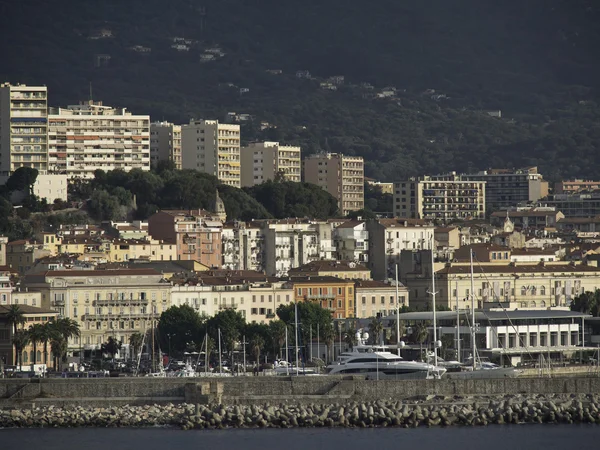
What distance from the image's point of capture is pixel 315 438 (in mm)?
68000

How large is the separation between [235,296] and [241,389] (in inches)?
1789

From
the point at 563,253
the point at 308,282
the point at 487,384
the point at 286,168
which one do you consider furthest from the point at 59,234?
the point at 487,384

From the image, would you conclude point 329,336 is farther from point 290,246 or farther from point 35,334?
point 290,246

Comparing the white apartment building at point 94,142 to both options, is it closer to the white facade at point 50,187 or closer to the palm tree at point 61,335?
the white facade at point 50,187

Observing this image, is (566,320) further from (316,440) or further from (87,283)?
(316,440)

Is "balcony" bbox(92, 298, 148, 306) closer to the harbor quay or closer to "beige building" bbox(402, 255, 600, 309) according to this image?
"beige building" bbox(402, 255, 600, 309)

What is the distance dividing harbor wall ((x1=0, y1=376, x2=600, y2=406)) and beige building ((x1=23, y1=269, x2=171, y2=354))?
36285 mm

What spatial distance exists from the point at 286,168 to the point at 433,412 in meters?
120

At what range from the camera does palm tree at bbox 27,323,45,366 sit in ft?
319

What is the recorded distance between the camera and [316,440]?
67.6m

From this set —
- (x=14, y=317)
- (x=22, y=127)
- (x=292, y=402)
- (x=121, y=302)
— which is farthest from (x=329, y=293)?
(x=292, y=402)

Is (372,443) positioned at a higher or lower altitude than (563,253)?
lower

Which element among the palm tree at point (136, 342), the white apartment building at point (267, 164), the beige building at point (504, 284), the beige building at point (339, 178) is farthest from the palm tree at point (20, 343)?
the beige building at point (339, 178)

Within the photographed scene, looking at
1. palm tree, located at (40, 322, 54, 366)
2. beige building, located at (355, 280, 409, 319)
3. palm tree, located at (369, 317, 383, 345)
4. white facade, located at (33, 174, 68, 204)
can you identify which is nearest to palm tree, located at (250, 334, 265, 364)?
palm tree, located at (369, 317, 383, 345)
